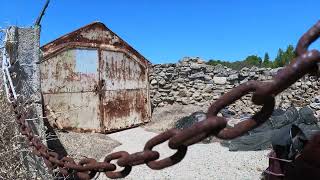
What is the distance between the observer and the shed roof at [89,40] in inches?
366

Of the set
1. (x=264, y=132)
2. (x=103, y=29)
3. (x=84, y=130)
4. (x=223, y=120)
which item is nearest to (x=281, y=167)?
(x=223, y=120)

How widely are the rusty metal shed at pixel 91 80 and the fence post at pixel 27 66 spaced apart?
15.7 ft

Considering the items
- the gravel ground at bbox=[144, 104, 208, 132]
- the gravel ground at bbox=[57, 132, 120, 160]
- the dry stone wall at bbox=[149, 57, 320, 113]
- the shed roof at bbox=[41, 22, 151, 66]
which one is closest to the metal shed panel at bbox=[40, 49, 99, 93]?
the shed roof at bbox=[41, 22, 151, 66]

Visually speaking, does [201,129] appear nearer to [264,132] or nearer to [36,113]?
[36,113]

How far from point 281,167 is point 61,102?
→ 21.9 ft

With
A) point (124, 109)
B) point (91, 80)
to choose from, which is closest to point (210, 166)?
point (91, 80)

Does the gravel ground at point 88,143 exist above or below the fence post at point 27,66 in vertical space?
below

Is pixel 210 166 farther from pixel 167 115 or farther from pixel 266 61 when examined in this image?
pixel 266 61

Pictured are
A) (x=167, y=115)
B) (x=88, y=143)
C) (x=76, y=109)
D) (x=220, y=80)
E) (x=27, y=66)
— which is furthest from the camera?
(x=220, y=80)

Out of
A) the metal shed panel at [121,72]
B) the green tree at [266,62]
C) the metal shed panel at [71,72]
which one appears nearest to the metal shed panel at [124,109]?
the metal shed panel at [121,72]

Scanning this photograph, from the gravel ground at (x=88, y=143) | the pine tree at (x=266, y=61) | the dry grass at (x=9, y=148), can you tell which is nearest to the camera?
the dry grass at (x=9, y=148)

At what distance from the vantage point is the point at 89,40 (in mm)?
9898

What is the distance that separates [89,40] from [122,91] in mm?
1528

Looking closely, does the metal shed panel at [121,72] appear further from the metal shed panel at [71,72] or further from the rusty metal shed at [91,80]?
the metal shed panel at [71,72]
